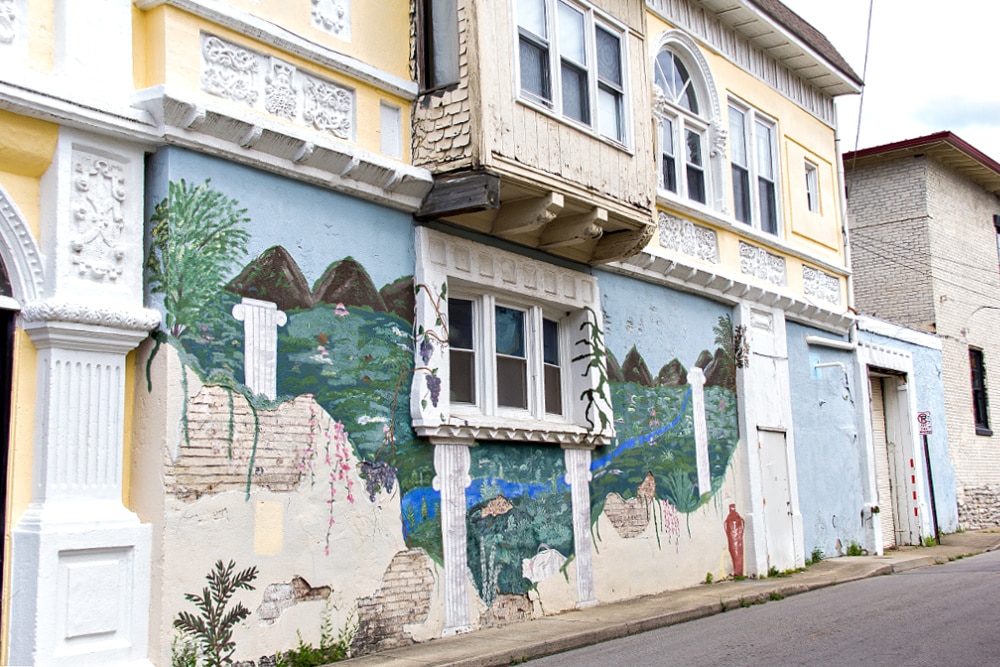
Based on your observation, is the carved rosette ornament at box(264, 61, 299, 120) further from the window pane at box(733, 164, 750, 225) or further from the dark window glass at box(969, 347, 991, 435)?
the dark window glass at box(969, 347, 991, 435)

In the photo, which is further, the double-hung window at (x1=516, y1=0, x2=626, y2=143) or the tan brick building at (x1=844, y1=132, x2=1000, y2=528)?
the tan brick building at (x1=844, y1=132, x2=1000, y2=528)

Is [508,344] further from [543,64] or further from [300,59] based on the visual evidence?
[300,59]

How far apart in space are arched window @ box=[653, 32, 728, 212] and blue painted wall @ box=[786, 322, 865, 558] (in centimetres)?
311

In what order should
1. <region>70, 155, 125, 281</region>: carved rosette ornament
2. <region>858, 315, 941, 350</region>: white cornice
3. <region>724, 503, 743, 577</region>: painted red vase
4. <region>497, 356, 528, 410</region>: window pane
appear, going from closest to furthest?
<region>70, 155, 125, 281</region>: carved rosette ornament → <region>497, 356, 528, 410</region>: window pane → <region>724, 503, 743, 577</region>: painted red vase → <region>858, 315, 941, 350</region>: white cornice

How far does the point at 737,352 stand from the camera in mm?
15648

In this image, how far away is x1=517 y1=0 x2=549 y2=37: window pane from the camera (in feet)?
36.6

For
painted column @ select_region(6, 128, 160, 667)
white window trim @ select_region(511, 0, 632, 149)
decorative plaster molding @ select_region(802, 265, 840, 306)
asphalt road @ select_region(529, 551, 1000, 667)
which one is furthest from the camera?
decorative plaster molding @ select_region(802, 265, 840, 306)

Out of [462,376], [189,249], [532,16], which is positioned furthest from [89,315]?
[532,16]

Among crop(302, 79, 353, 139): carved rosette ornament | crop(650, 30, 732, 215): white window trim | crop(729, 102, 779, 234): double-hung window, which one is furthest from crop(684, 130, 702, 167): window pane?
crop(302, 79, 353, 139): carved rosette ornament

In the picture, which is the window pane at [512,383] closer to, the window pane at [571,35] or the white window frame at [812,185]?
the window pane at [571,35]

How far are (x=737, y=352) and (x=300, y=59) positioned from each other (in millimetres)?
8560

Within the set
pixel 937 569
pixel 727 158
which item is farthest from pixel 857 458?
pixel 727 158

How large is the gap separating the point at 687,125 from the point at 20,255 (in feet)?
33.4

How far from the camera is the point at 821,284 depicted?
713 inches
